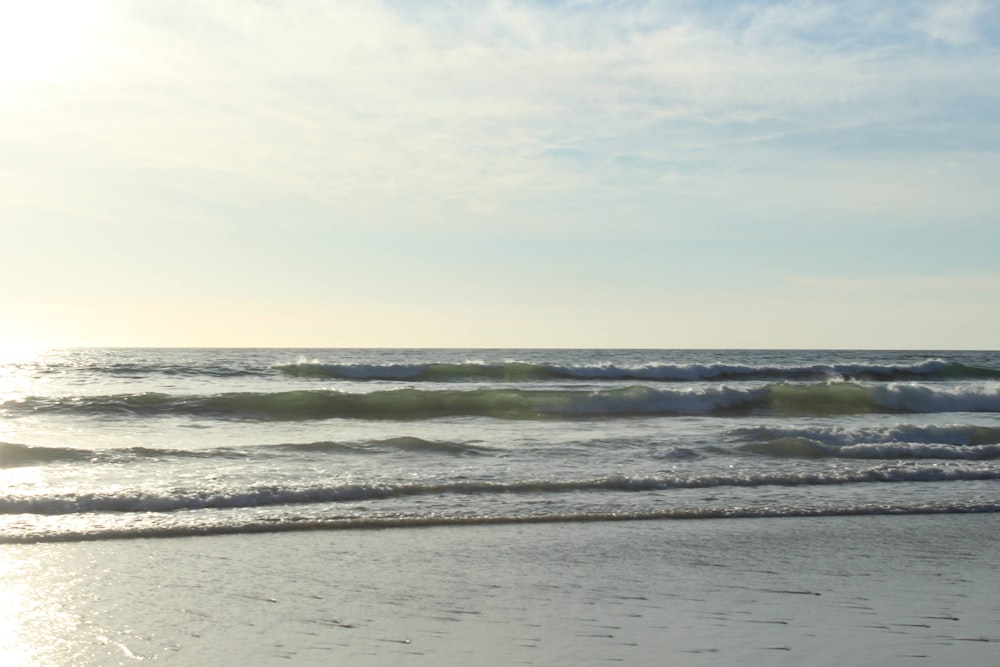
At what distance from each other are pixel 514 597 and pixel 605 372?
3074 centimetres

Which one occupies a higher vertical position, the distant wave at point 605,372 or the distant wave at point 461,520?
the distant wave at point 605,372

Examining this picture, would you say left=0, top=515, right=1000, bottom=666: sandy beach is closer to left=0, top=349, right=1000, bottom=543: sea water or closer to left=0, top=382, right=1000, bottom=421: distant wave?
left=0, top=349, right=1000, bottom=543: sea water

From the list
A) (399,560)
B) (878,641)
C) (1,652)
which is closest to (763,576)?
(878,641)

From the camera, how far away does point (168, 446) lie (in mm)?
13148

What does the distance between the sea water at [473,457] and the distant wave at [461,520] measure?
27mm

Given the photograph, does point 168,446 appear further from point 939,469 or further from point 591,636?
point 939,469

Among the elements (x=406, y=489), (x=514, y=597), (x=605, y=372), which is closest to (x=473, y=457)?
(x=406, y=489)

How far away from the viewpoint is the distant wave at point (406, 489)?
8469 mm

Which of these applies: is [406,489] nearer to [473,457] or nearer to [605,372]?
[473,457]

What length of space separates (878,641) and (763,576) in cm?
146

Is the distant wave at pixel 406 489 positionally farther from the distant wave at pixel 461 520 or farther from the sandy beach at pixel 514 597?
the sandy beach at pixel 514 597

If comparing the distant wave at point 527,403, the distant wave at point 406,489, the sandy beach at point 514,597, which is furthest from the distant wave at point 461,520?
the distant wave at point 527,403

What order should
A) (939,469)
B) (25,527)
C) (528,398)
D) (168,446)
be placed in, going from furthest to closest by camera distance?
(528,398) → (168,446) → (939,469) → (25,527)

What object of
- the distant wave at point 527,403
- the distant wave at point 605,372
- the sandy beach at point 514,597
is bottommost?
the sandy beach at point 514,597
